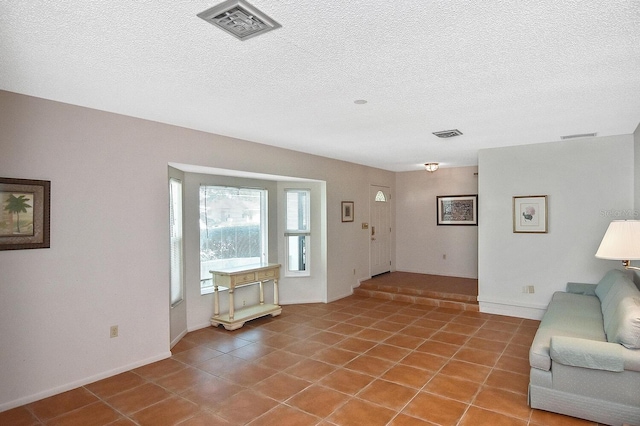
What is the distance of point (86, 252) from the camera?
11.1ft

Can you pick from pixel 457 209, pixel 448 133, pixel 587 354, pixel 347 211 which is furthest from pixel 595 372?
pixel 457 209

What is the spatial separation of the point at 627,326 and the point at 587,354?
1.20 ft

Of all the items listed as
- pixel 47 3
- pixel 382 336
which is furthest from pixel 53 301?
pixel 382 336

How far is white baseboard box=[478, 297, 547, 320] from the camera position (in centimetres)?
524

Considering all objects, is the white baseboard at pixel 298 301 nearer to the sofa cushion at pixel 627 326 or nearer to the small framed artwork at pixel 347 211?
the small framed artwork at pixel 347 211

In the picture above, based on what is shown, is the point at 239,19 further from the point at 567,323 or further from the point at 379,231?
the point at 379,231

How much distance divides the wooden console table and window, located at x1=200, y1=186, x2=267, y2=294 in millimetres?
162

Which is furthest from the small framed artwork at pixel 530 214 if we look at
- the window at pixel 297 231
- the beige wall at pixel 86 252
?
the beige wall at pixel 86 252

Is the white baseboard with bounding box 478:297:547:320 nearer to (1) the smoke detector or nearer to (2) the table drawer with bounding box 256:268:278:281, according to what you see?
(2) the table drawer with bounding box 256:268:278:281

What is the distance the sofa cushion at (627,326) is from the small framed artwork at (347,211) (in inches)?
168

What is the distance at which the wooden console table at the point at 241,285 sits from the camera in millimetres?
4957

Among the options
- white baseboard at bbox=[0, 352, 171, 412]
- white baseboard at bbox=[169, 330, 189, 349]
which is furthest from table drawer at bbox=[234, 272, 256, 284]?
white baseboard at bbox=[0, 352, 171, 412]

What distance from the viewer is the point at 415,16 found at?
180 centimetres

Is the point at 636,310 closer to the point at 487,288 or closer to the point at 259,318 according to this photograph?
the point at 487,288
